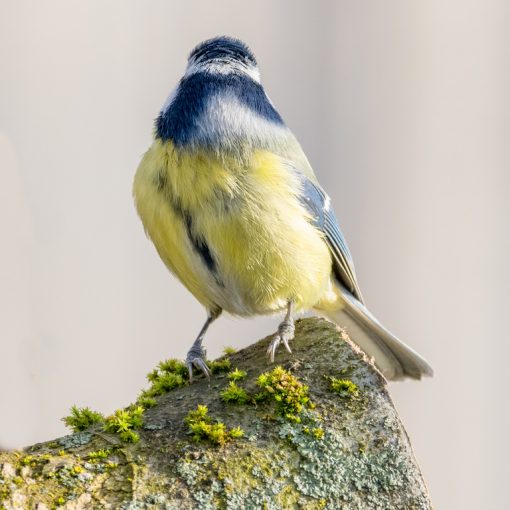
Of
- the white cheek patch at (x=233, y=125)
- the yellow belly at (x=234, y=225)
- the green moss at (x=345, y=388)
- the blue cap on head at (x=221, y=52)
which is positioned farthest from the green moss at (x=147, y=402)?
the blue cap on head at (x=221, y=52)

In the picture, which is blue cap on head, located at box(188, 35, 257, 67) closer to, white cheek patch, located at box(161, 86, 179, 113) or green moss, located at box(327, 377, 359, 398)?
white cheek patch, located at box(161, 86, 179, 113)

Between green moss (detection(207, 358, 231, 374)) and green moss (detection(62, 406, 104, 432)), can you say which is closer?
green moss (detection(62, 406, 104, 432))

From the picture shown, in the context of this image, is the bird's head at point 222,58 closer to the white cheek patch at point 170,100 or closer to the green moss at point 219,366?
the white cheek patch at point 170,100

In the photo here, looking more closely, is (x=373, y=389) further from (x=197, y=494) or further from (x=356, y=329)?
(x=356, y=329)

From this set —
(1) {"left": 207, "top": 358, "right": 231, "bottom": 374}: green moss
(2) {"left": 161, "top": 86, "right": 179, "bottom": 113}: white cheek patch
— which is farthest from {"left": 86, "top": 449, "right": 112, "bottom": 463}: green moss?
(2) {"left": 161, "top": 86, "right": 179, "bottom": 113}: white cheek patch

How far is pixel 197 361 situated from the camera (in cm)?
173

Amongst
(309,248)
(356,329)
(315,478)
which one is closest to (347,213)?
(356,329)

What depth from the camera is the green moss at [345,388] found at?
142cm

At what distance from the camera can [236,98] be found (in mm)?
1991

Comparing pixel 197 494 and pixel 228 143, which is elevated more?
pixel 228 143

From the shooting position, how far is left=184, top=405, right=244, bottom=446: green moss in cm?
133

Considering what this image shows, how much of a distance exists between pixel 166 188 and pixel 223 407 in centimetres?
69

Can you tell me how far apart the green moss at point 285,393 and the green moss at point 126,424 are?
8.9 inches

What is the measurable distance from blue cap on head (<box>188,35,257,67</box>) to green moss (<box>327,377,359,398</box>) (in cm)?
102
